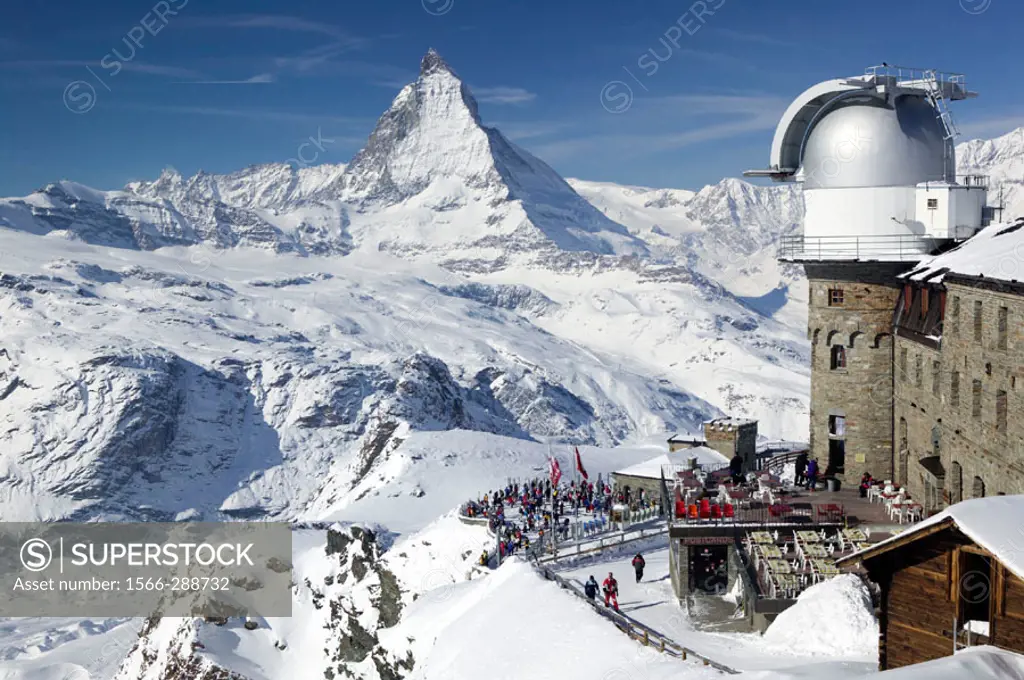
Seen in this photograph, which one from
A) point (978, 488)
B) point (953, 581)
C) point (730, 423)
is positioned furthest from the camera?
point (730, 423)

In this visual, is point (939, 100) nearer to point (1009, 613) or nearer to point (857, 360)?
point (857, 360)

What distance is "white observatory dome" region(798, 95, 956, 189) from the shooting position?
39.6 meters

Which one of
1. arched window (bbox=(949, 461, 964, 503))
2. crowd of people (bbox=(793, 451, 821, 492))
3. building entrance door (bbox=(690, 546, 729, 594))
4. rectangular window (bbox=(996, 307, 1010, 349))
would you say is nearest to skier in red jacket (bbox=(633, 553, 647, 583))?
building entrance door (bbox=(690, 546, 729, 594))

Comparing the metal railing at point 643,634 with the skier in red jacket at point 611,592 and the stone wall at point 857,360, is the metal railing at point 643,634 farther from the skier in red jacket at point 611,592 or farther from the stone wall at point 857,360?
the stone wall at point 857,360

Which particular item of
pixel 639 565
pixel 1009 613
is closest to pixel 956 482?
pixel 639 565

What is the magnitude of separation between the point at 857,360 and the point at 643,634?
17066 mm

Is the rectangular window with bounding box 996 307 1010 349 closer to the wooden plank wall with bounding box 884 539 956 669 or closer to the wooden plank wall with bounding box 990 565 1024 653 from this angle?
the wooden plank wall with bounding box 884 539 956 669

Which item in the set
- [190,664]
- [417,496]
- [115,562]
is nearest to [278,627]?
[190,664]

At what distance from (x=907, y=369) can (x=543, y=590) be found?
15.9 meters

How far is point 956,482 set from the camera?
1330 inches

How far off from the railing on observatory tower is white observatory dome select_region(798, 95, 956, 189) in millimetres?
2067

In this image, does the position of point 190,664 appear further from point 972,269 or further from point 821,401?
point 972,269

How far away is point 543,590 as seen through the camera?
34.9m

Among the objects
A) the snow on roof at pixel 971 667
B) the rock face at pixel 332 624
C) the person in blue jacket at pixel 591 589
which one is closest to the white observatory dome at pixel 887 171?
the person in blue jacket at pixel 591 589
